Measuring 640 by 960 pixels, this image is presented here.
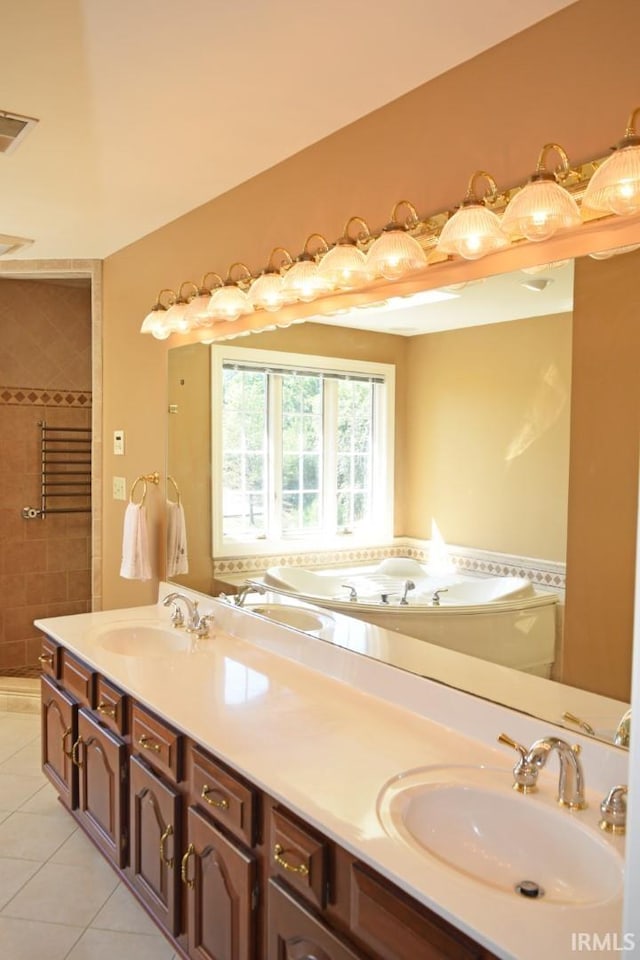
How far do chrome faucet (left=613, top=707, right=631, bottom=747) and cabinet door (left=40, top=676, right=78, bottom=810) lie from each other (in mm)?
1856

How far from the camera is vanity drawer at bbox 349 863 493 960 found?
112cm

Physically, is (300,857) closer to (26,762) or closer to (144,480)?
(144,480)

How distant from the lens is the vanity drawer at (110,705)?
7.28 feet

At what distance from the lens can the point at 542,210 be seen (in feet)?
4.77

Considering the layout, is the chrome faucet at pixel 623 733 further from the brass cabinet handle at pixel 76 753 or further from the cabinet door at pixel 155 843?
the brass cabinet handle at pixel 76 753

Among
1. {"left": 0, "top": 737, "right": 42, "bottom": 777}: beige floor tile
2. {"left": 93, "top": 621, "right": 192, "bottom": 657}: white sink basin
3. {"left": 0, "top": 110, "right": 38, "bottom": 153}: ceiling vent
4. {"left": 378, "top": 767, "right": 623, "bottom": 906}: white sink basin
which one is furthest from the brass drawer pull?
{"left": 0, "top": 737, "right": 42, "bottom": 777}: beige floor tile

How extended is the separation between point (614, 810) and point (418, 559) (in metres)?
0.86

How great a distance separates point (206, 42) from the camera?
1.70 meters

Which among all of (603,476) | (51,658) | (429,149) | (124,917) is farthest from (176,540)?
(603,476)

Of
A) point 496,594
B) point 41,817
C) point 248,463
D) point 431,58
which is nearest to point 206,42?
point 431,58

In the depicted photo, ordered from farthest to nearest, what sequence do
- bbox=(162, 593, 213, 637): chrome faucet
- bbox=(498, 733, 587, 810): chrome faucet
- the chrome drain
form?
bbox=(162, 593, 213, 637): chrome faucet → bbox=(498, 733, 587, 810): chrome faucet → the chrome drain

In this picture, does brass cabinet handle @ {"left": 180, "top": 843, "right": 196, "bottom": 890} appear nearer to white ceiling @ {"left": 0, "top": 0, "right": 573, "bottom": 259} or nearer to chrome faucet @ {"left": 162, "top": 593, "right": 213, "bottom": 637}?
chrome faucet @ {"left": 162, "top": 593, "right": 213, "bottom": 637}

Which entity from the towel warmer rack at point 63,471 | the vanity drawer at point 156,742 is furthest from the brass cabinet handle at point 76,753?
the towel warmer rack at point 63,471

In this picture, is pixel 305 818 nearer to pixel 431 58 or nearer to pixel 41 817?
pixel 431 58
